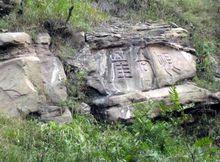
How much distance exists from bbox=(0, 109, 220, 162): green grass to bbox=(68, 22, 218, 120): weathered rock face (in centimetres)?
62

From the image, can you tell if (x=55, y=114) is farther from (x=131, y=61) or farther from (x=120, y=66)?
(x=131, y=61)

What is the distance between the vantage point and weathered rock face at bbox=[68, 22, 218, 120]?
9.79m

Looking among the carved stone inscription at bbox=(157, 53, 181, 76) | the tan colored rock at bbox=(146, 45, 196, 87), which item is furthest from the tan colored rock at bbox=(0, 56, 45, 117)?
the carved stone inscription at bbox=(157, 53, 181, 76)

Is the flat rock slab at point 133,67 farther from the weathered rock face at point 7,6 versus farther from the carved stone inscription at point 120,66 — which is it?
the weathered rock face at point 7,6

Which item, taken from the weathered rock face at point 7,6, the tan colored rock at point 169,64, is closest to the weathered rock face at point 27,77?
the weathered rock face at point 7,6

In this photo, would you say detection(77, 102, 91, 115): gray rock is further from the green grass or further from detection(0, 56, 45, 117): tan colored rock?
detection(0, 56, 45, 117): tan colored rock

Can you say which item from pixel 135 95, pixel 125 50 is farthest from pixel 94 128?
pixel 125 50

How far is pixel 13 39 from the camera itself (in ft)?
31.2

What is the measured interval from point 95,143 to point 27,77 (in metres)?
1.96

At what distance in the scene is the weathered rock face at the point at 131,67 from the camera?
9.79m

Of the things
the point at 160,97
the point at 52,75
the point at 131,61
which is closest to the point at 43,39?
the point at 52,75

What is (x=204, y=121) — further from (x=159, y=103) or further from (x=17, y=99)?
(x=17, y=99)

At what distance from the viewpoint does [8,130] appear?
7980 millimetres

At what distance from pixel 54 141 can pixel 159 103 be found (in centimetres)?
247
